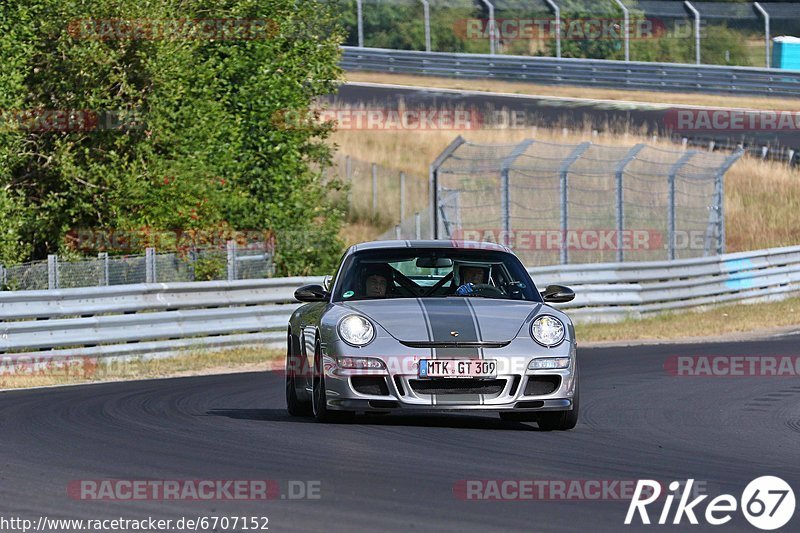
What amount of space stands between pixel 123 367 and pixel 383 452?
9.03 meters

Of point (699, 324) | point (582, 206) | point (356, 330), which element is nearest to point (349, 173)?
point (582, 206)

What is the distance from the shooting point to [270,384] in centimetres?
1483

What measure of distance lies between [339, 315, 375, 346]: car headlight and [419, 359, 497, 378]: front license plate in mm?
417

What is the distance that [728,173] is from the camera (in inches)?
1519

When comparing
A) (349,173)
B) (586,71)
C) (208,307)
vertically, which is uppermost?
(586,71)

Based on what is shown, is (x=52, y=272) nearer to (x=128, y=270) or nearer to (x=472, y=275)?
(x=128, y=270)

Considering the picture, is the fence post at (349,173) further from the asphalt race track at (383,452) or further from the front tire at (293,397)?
the front tire at (293,397)

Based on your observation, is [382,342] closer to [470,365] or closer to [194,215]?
[470,365]

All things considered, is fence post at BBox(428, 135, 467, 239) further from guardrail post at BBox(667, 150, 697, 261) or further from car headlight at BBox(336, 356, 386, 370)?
car headlight at BBox(336, 356, 386, 370)

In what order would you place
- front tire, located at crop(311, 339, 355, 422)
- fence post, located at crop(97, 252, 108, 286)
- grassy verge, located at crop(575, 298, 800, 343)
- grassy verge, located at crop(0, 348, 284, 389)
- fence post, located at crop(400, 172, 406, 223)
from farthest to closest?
fence post, located at crop(400, 172, 406, 223) → grassy verge, located at crop(575, 298, 800, 343) → fence post, located at crop(97, 252, 108, 286) → grassy verge, located at crop(0, 348, 284, 389) → front tire, located at crop(311, 339, 355, 422)

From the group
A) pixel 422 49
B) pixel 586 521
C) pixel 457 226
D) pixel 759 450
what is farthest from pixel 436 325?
pixel 422 49

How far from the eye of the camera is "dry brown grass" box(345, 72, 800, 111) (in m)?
41.8

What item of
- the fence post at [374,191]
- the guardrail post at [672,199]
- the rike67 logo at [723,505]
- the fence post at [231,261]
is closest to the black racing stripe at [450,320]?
the rike67 logo at [723,505]

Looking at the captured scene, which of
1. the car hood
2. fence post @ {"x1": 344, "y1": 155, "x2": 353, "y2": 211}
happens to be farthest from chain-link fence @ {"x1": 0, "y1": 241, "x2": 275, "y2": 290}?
fence post @ {"x1": 344, "y1": 155, "x2": 353, "y2": 211}
